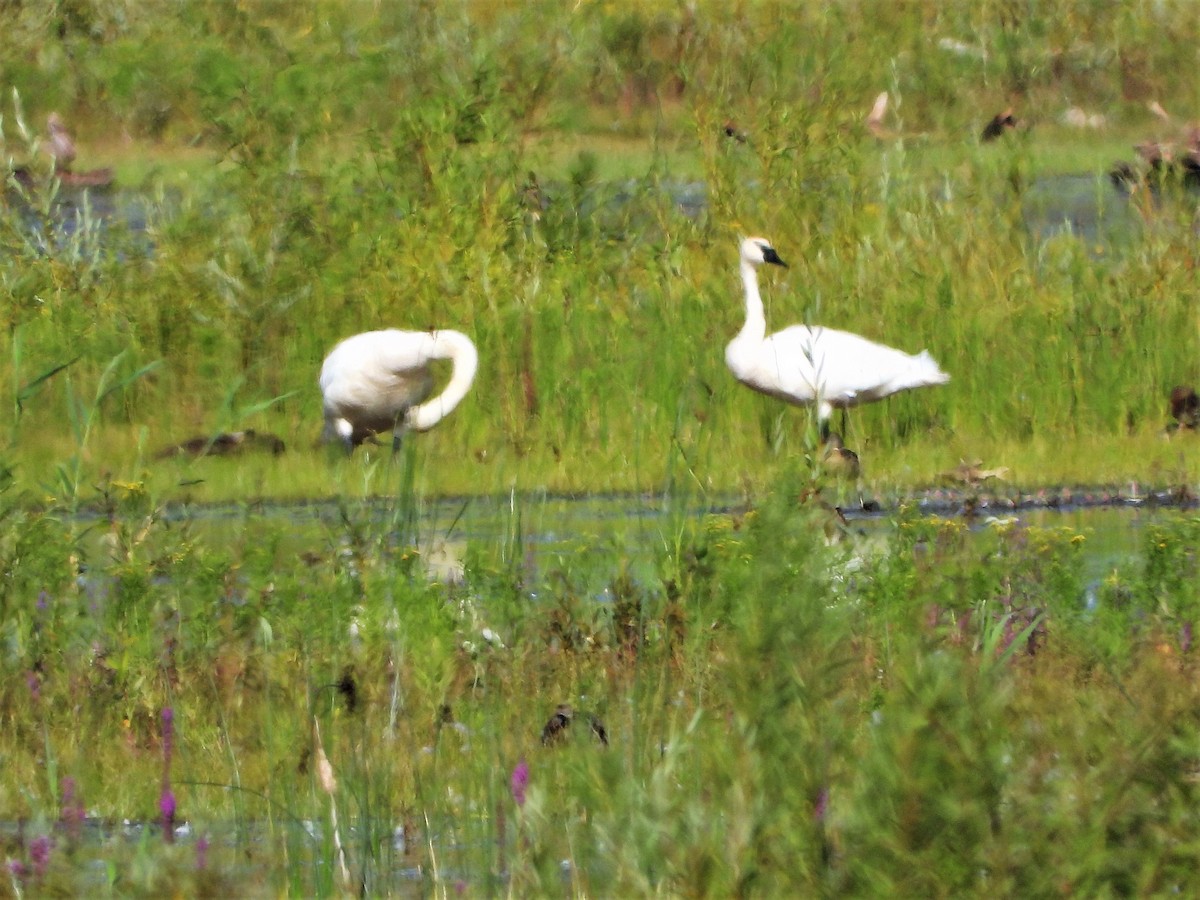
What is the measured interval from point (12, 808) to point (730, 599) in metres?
1.66

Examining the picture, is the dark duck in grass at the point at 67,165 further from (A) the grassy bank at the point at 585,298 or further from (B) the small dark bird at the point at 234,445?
(B) the small dark bird at the point at 234,445

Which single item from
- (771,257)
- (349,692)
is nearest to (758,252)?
(771,257)

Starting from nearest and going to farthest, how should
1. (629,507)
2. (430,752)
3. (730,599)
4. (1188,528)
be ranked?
(430,752) → (730,599) → (1188,528) → (629,507)

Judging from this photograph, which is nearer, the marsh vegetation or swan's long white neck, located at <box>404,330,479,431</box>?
the marsh vegetation

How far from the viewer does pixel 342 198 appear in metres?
10.8

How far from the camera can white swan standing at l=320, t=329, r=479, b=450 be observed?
8.90 m

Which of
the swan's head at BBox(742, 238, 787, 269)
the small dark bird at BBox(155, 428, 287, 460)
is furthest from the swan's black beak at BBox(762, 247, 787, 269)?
the small dark bird at BBox(155, 428, 287, 460)

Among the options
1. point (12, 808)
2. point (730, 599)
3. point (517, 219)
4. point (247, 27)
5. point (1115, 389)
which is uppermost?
point (247, 27)

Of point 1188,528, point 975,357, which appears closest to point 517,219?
point 975,357

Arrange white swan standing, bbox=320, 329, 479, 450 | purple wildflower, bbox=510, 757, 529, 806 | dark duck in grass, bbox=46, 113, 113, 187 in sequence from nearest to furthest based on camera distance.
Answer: purple wildflower, bbox=510, 757, 529, 806 → white swan standing, bbox=320, 329, 479, 450 → dark duck in grass, bbox=46, 113, 113, 187

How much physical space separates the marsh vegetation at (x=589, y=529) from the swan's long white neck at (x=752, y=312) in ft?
1.11

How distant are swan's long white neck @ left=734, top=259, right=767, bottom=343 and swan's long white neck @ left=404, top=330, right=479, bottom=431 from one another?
47.0 inches

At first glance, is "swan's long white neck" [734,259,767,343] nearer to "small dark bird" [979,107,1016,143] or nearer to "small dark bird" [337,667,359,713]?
"small dark bird" [979,107,1016,143]

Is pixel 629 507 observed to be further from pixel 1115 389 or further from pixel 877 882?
pixel 877 882
